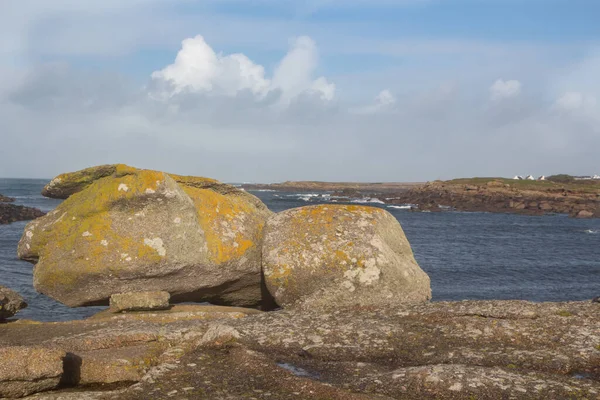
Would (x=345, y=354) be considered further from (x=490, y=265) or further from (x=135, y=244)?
(x=490, y=265)

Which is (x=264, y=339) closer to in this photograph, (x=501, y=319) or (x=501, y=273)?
(x=501, y=319)

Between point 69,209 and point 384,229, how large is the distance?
315 inches

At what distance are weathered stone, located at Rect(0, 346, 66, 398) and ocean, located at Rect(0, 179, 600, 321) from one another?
1129 cm

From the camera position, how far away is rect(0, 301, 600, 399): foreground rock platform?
6.38m

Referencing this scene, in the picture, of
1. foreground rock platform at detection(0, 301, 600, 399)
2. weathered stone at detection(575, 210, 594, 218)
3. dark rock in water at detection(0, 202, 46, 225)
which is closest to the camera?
foreground rock platform at detection(0, 301, 600, 399)

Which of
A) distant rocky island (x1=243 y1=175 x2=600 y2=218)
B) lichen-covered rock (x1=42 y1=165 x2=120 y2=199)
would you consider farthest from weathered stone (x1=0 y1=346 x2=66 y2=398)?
distant rocky island (x1=243 y1=175 x2=600 y2=218)

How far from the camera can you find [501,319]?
358 inches

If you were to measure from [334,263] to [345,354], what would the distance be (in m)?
4.54

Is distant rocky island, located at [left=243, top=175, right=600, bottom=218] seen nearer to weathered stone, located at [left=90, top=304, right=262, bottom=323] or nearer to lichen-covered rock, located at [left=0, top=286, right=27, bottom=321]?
weathered stone, located at [left=90, top=304, right=262, bottom=323]

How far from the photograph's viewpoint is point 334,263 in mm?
12469

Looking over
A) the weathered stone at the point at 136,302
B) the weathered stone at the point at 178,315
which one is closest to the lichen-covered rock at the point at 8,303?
the weathered stone at the point at 178,315

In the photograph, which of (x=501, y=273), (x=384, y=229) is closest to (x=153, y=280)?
(x=384, y=229)

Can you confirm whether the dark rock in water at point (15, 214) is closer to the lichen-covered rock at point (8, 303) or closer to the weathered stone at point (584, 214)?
the lichen-covered rock at point (8, 303)

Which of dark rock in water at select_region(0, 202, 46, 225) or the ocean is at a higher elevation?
dark rock in water at select_region(0, 202, 46, 225)
